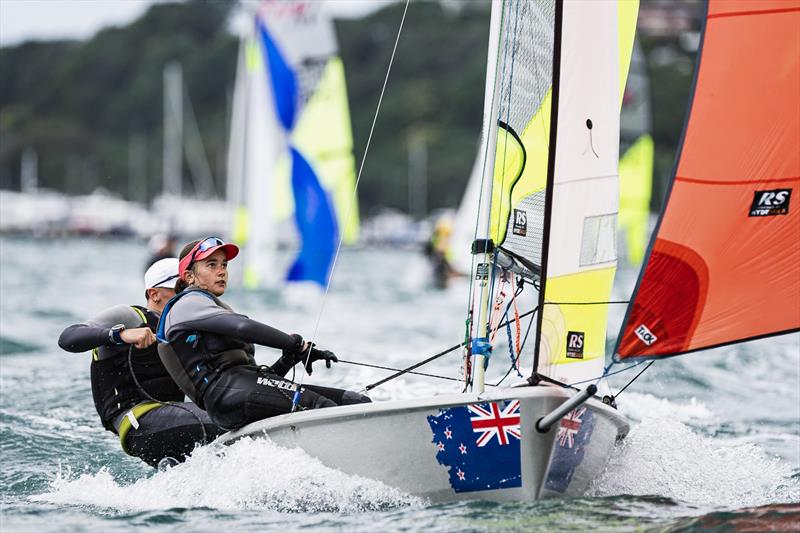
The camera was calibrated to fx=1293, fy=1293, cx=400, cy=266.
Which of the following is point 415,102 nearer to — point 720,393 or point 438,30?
point 438,30

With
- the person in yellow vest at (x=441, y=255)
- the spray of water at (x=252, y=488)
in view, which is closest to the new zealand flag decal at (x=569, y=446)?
the spray of water at (x=252, y=488)

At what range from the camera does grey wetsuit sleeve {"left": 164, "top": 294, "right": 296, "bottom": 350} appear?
172 inches

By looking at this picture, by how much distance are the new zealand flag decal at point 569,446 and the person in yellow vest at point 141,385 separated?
131 cm

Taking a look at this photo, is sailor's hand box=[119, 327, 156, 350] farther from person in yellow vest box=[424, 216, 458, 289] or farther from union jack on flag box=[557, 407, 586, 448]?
person in yellow vest box=[424, 216, 458, 289]

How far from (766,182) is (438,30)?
2300 inches

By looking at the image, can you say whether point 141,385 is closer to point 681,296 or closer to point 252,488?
point 252,488

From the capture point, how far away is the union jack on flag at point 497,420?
4.06 metres

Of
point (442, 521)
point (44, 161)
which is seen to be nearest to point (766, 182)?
point (442, 521)

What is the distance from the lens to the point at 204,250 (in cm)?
458

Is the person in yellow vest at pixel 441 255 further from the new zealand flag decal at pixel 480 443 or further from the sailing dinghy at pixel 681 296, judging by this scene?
the new zealand flag decal at pixel 480 443

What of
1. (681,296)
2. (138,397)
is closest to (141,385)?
(138,397)

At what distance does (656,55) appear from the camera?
180 feet

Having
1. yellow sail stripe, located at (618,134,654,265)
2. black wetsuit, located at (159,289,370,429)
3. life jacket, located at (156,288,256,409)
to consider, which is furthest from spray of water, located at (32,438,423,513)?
yellow sail stripe, located at (618,134,654,265)

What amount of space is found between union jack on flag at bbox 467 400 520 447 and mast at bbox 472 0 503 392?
221mm
